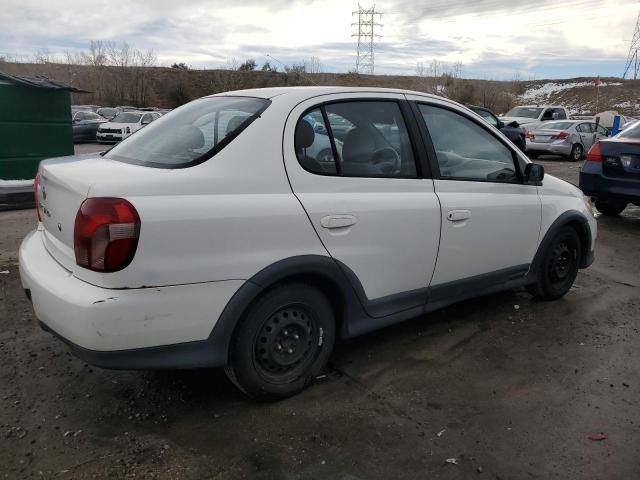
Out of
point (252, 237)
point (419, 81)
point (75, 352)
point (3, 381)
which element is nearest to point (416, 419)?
point (252, 237)

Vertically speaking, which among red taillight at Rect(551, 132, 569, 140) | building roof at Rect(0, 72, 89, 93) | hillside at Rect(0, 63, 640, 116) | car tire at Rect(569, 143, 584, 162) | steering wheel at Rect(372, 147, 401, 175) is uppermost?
hillside at Rect(0, 63, 640, 116)

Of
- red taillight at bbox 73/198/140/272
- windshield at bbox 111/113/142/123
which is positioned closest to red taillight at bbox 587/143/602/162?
red taillight at bbox 73/198/140/272

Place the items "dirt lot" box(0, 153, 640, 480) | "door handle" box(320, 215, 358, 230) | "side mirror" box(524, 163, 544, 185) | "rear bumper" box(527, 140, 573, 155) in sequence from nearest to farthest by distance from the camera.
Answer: "dirt lot" box(0, 153, 640, 480)
"door handle" box(320, 215, 358, 230)
"side mirror" box(524, 163, 544, 185)
"rear bumper" box(527, 140, 573, 155)

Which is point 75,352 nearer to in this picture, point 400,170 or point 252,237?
point 252,237

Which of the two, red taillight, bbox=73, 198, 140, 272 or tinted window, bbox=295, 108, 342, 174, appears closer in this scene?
red taillight, bbox=73, 198, 140, 272

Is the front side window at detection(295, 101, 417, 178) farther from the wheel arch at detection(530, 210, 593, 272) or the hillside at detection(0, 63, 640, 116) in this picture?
the hillside at detection(0, 63, 640, 116)

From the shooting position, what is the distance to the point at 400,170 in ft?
11.4

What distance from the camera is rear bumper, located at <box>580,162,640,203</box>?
24.1 ft

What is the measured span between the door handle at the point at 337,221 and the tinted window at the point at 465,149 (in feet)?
2.89

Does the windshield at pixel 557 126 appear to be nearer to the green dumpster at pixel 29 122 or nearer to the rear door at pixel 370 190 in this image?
the green dumpster at pixel 29 122

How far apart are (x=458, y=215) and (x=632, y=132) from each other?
548 centimetres

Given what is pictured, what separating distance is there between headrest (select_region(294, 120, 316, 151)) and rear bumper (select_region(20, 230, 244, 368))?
830mm

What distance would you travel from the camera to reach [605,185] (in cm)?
766

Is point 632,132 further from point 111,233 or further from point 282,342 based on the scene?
point 111,233
